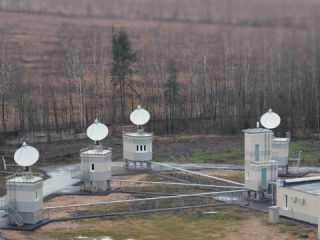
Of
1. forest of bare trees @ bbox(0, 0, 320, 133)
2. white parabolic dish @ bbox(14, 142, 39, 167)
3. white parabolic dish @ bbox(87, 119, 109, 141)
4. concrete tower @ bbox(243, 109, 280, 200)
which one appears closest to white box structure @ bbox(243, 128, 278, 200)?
concrete tower @ bbox(243, 109, 280, 200)

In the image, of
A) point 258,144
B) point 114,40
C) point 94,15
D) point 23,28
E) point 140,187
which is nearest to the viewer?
point 258,144

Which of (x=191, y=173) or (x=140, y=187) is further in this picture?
(x=191, y=173)

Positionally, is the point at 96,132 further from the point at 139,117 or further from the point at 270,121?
the point at 270,121

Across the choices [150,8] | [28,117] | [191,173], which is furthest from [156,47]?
[191,173]

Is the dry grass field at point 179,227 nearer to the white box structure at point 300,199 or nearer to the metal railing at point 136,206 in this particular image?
the white box structure at point 300,199

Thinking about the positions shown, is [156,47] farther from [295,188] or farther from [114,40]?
[295,188]

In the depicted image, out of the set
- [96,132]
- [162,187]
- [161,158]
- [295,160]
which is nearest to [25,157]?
[96,132]
